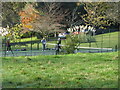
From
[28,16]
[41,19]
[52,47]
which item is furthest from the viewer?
[41,19]

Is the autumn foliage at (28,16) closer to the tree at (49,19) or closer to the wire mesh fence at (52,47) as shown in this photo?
the tree at (49,19)

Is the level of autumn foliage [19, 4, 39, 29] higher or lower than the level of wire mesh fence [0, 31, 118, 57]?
higher

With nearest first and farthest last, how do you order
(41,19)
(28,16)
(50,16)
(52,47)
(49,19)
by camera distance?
(52,47) → (28,16) → (41,19) → (49,19) → (50,16)

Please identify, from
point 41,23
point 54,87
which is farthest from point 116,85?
point 41,23

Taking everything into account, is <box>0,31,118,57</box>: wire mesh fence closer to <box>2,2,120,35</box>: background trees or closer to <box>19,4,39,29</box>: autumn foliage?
<box>2,2,120,35</box>: background trees

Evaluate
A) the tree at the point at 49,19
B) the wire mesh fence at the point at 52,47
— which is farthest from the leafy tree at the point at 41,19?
the wire mesh fence at the point at 52,47

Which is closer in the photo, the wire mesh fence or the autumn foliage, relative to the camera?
the wire mesh fence

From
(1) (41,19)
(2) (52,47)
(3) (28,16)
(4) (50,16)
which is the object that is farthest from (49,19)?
(2) (52,47)

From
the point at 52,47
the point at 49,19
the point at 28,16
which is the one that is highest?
the point at 28,16

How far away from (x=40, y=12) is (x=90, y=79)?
34.8 m

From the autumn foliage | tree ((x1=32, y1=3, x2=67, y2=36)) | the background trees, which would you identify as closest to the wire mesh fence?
the background trees

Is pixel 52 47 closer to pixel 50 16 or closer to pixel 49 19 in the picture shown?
pixel 49 19

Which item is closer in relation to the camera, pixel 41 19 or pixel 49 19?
pixel 41 19

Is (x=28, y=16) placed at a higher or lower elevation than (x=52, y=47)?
higher
